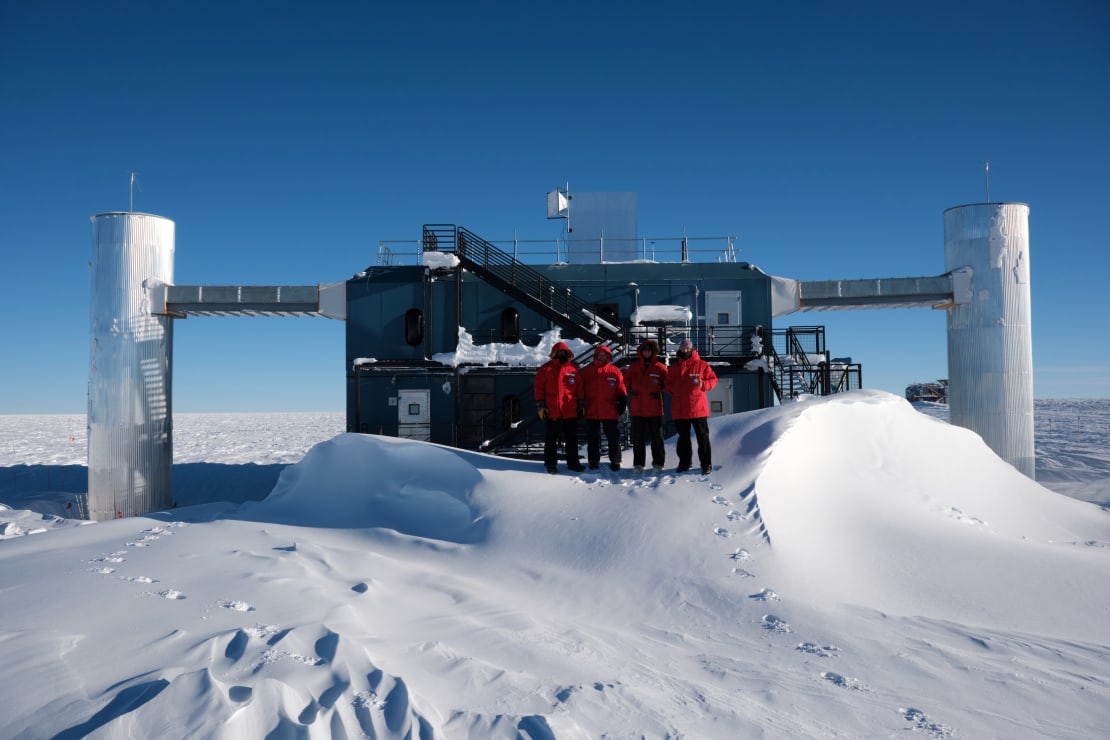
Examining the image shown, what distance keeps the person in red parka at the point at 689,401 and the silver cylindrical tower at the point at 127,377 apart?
12836 mm

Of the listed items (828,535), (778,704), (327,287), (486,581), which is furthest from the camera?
(327,287)

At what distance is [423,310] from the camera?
18031mm

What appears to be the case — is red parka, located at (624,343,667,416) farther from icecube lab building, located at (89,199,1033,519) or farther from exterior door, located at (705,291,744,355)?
exterior door, located at (705,291,744,355)

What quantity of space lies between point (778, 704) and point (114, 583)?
17.2ft

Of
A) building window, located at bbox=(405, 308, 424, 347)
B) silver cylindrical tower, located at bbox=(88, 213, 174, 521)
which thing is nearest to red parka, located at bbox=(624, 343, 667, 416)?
building window, located at bbox=(405, 308, 424, 347)

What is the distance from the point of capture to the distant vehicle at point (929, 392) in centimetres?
5127

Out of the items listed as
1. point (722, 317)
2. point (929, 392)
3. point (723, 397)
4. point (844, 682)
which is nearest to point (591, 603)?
point (844, 682)

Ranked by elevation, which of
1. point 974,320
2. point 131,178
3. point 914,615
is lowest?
point 914,615

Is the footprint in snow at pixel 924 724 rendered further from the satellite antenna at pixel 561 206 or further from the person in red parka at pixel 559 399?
the satellite antenna at pixel 561 206

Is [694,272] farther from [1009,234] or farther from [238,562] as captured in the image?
[238,562]

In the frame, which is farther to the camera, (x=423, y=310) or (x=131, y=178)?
(x=423, y=310)

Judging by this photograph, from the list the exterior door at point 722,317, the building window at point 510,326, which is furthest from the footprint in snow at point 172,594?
the exterior door at point 722,317

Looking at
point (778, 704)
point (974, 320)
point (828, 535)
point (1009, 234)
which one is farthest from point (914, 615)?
point (1009, 234)

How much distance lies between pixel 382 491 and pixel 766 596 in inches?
201
